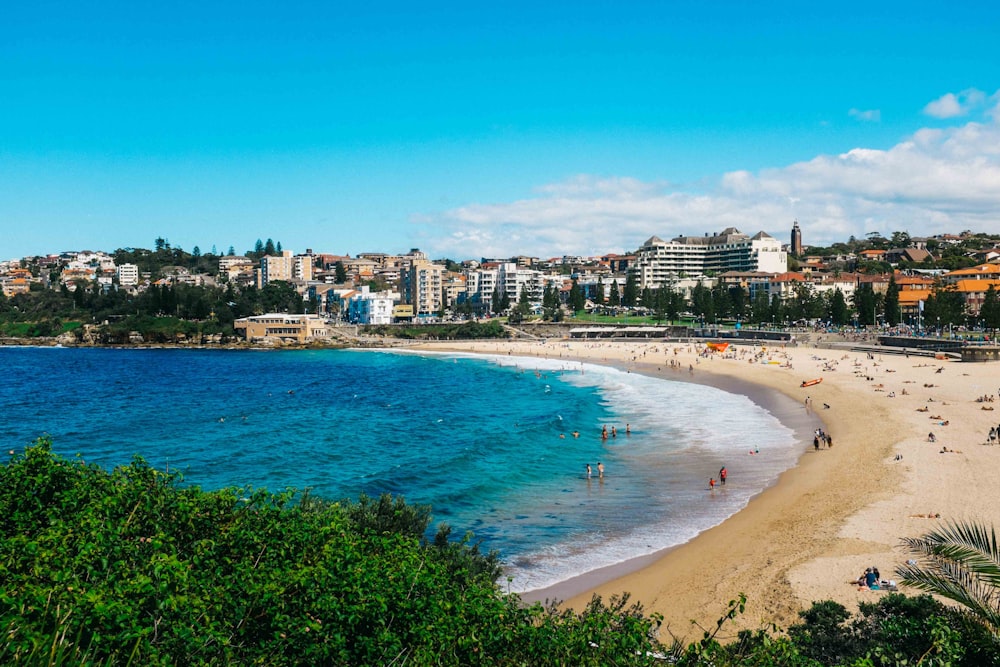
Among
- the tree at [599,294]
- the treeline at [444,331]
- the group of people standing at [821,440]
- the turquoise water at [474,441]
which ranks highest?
the tree at [599,294]

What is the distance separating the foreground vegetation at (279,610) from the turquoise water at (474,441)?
8.46 metres

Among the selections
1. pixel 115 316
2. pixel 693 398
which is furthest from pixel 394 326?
pixel 693 398

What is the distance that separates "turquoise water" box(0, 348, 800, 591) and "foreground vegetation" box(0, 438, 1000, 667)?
8.46 m

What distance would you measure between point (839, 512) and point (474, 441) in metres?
19.5

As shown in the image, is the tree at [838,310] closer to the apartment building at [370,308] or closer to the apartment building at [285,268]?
the apartment building at [370,308]

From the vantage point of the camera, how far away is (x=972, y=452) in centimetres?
2889

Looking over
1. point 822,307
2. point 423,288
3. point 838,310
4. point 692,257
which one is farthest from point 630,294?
point 838,310

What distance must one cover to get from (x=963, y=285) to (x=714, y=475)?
91099 mm

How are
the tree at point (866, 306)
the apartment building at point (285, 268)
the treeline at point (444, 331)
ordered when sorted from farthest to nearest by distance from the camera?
the apartment building at point (285, 268) < the treeline at point (444, 331) < the tree at point (866, 306)

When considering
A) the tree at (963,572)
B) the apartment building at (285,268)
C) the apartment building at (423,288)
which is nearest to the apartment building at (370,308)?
the apartment building at (423,288)

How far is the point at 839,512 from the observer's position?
22250 mm

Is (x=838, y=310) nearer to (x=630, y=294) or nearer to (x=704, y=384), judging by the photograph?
(x=630, y=294)

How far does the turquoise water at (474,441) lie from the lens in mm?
23234

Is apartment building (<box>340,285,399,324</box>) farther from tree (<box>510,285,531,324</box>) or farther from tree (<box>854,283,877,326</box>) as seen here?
tree (<box>854,283,877,326</box>)
